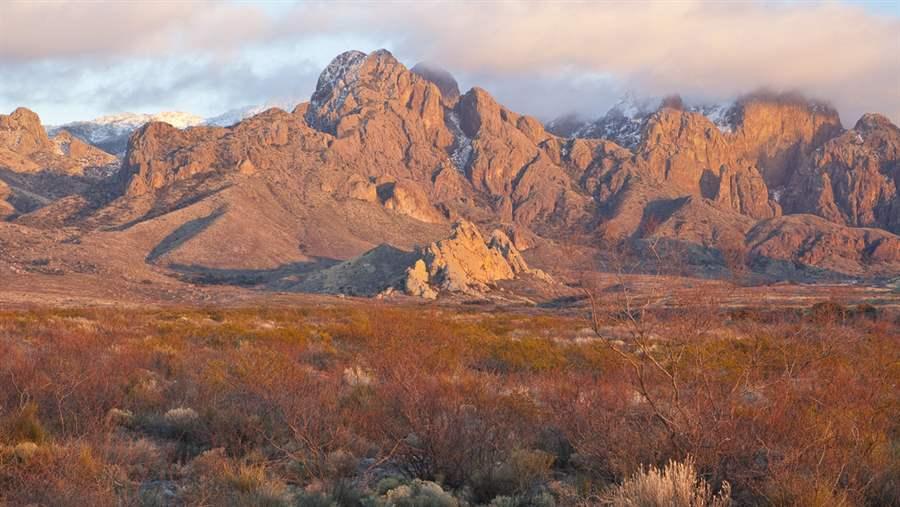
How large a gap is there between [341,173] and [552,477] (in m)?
171

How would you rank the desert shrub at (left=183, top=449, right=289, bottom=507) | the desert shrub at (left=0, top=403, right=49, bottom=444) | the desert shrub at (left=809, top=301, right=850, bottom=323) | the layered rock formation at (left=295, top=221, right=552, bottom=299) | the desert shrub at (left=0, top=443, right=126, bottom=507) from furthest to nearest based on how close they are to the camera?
1. the layered rock formation at (left=295, top=221, right=552, bottom=299)
2. the desert shrub at (left=809, top=301, right=850, bottom=323)
3. the desert shrub at (left=0, top=403, right=49, bottom=444)
4. the desert shrub at (left=183, top=449, right=289, bottom=507)
5. the desert shrub at (left=0, top=443, right=126, bottom=507)

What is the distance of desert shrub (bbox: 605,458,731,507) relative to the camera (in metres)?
5.91

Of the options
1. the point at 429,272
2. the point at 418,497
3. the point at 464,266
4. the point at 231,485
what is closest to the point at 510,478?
the point at 418,497

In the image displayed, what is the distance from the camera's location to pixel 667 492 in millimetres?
5969

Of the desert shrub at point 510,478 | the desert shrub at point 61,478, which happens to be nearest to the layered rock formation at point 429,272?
the desert shrub at point 510,478

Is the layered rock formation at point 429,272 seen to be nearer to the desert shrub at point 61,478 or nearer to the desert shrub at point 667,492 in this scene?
the desert shrub at point 61,478

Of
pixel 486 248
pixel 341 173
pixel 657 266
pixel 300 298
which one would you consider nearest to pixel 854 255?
pixel 486 248

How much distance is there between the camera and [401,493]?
22.2 feet

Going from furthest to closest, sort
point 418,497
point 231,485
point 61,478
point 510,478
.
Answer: point 510,478 → point 231,485 → point 418,497 → point 61,478

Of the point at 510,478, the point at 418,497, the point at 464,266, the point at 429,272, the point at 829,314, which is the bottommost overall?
the point at 464,266

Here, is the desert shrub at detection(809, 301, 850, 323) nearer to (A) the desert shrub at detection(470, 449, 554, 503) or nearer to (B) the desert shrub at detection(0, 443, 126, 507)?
(A) the desert shrub at detection(470, 449, 554, 503)

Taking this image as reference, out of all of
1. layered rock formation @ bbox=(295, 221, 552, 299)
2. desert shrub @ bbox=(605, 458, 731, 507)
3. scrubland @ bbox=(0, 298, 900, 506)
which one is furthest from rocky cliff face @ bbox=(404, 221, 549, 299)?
desert shrub @ bbox=(605, 458, 731, 507)

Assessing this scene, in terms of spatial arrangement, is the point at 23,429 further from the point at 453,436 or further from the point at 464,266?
the point at 464,266

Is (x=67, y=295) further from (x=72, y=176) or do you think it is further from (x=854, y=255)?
(x=854, y=255)
